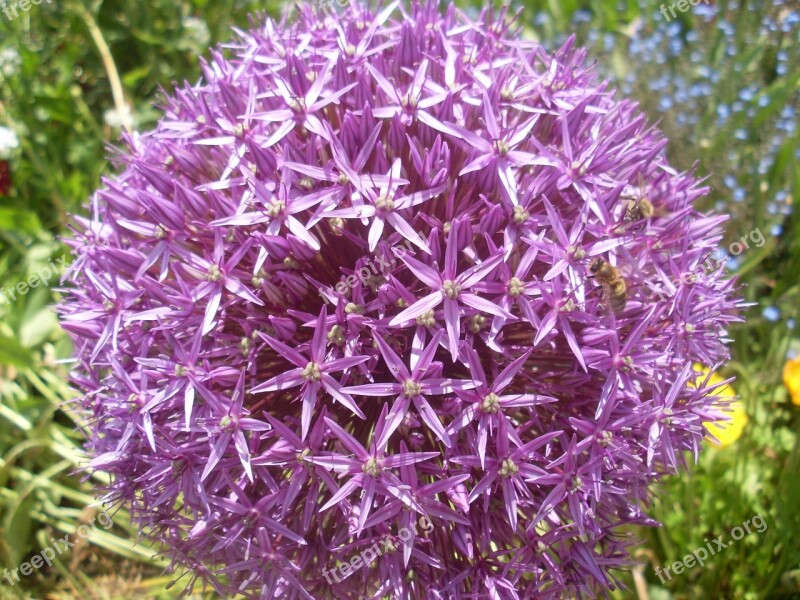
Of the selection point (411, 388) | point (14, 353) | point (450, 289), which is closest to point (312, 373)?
point (411, 388)

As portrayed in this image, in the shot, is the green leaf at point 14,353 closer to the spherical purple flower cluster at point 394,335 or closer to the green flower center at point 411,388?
the spherical purple flower cluster at point 394,335

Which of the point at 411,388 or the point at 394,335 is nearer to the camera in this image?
the point at 411,388

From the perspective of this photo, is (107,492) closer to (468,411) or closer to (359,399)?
(359,399)

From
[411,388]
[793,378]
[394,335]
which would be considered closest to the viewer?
[411,388]

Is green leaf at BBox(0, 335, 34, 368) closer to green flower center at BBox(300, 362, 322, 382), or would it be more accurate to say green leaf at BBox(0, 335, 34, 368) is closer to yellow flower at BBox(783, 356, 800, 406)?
green flower center at BBox(300, 362, 322, 382)

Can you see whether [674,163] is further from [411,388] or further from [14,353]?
[14,353]

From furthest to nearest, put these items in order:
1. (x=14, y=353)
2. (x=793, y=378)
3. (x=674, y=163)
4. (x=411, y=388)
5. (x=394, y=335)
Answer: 1. (x=674, y=163)
2. (x=793, y=378)
3. (x=14, y=353)
4. (x=394, y=335)
5. (x=411, y=388)

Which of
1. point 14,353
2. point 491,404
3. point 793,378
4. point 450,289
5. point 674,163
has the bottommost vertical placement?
point 793,378
